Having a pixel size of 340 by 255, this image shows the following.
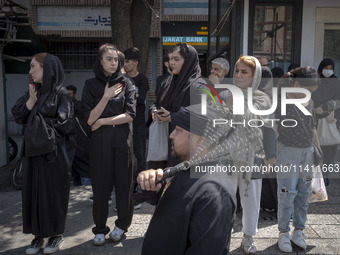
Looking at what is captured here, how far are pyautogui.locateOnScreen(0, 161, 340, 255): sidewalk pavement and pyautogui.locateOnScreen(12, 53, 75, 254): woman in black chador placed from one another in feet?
1.22

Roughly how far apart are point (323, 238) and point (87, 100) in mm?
2921

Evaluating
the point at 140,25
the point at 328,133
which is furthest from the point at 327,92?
the point at 140,25

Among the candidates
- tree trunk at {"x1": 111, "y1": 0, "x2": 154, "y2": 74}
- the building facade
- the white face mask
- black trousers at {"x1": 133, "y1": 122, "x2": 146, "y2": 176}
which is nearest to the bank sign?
the building facade

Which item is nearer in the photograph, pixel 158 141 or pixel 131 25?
pixel 158 141

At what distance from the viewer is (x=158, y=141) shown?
147 inches

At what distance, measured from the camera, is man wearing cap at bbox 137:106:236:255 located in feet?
5.46

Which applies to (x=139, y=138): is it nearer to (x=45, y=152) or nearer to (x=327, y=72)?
(x=45, y=152)

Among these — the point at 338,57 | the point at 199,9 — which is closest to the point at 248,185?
the point at 338,57

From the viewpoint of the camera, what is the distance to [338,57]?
6199 millimetres

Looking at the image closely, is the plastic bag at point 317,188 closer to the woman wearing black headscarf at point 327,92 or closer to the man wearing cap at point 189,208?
the woman wearing black headscarf at point 327,92

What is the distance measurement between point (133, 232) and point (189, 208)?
8.66 feet

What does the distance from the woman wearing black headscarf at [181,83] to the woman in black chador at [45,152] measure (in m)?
0.98

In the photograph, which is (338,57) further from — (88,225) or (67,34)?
(67,34)

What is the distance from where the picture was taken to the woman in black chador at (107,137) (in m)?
3.73
